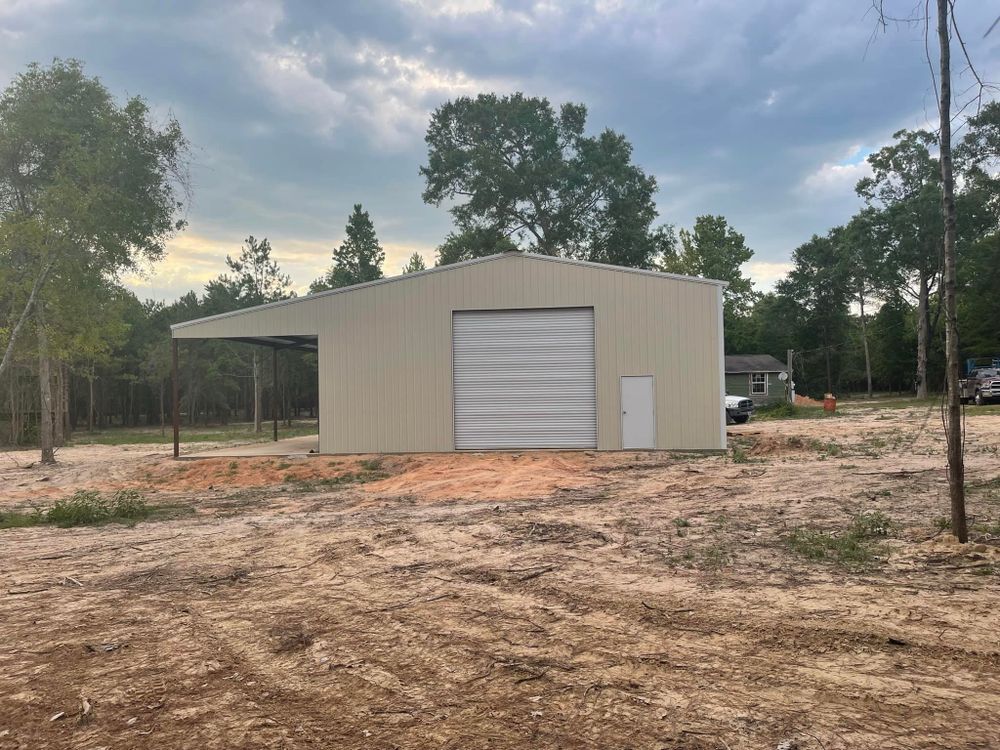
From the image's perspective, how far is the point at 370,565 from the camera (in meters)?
6.43

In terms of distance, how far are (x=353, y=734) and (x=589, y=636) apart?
1.80m

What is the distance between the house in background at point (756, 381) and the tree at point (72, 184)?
34737 mm

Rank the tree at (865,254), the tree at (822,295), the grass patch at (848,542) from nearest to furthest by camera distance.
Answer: the grass patch at (848,542) → the tree at (865,254) → the tree at (822,295)

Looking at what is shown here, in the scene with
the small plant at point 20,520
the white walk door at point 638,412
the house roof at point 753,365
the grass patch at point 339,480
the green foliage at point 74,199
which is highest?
the green foliage at point 74,199

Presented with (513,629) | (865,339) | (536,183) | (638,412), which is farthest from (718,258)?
(513,629)

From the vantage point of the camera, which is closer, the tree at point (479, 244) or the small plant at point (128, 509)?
the small plant at point (128, 509)

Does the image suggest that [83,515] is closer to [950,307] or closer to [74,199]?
[74,199]

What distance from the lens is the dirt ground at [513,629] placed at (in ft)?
10.5

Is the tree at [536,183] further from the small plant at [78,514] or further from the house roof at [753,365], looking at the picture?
the small plant at [78,514]

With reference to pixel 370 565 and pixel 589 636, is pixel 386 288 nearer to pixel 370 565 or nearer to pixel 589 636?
pixel 370 565

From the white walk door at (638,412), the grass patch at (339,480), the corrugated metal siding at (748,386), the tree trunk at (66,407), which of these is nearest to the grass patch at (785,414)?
the corrugated metal siding at (748,386)

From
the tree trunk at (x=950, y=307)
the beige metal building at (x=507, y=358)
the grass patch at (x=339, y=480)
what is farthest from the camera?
the beige metal building at (x=507, y=358)

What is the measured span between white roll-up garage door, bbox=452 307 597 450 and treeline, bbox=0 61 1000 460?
928 centimetres

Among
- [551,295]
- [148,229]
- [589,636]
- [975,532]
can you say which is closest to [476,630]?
[589,636]
